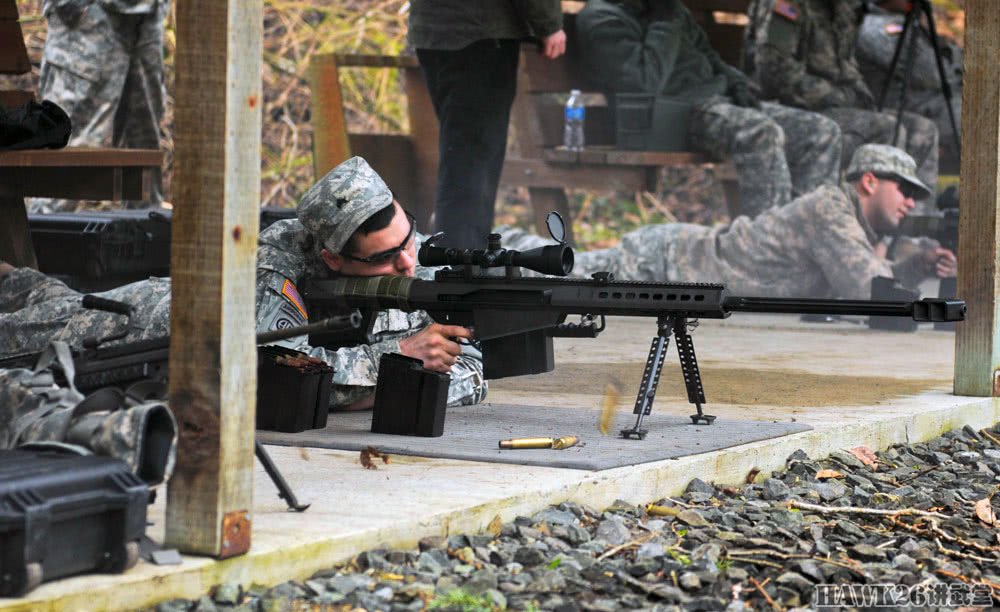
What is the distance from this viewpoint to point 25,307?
5.18 metres

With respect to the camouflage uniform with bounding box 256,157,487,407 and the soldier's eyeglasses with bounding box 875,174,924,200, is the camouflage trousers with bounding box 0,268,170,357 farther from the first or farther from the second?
the soldier's eyeglasses with bounding box 875,174,924,200

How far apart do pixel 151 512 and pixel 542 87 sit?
7325 mm

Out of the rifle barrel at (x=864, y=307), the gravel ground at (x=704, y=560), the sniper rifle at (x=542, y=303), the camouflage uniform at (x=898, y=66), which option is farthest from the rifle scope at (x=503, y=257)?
the camouflage uniform at (x=898, y=66)

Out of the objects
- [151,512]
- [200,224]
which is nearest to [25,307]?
[151,512]

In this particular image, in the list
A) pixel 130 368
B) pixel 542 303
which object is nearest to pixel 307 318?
pixel 542 303

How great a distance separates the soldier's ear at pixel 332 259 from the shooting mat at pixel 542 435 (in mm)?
490

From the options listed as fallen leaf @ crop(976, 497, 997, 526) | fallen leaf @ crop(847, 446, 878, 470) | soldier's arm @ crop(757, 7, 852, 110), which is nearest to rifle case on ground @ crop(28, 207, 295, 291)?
fallen leaf @ crop(847, 446, 878, 470)

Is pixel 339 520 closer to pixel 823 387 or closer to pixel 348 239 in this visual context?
pixel 348 239

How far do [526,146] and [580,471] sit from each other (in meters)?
6.79

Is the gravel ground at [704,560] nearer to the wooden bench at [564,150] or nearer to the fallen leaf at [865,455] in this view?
the fallen leaf at [865,455]

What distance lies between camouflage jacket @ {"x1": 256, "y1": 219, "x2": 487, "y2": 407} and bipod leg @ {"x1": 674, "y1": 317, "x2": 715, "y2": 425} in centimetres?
84

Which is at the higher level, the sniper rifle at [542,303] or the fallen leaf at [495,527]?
the sniper rifle at [542,303]

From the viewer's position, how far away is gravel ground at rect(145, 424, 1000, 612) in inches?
117

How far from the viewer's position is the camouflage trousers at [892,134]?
37.7 ft
